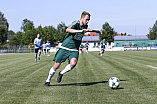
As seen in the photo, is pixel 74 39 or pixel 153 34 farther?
pixel 153 34

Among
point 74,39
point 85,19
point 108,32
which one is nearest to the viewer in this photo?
point 85,19

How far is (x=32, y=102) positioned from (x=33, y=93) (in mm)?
957

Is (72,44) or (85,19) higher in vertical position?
(85,19)

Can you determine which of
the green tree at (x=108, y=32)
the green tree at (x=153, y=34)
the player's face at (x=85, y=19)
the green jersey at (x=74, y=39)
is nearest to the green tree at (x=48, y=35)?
the green tree at (x=108, y=32)

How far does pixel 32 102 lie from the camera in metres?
4.96

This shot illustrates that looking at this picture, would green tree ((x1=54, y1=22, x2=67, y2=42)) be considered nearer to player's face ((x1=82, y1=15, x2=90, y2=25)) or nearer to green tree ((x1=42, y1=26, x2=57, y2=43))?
green tree ((x1=42, y1=26, x2=57, y2=43))

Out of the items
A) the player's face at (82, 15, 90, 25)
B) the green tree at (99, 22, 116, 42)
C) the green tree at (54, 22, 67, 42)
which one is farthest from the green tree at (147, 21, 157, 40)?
the player's face at (82, 15, 90, 25)

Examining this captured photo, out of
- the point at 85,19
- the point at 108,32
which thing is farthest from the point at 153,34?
the point at 85,19

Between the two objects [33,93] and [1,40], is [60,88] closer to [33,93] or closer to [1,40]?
[33,93]

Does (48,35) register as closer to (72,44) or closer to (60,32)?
(60,32)

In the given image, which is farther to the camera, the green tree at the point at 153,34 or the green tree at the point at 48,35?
the green tree at the point at 153,34

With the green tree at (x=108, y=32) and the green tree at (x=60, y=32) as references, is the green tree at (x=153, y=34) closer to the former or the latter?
the green tree at (x=108, y=32)

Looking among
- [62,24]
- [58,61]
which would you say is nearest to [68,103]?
[58,61]

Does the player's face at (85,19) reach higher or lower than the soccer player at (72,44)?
higher
